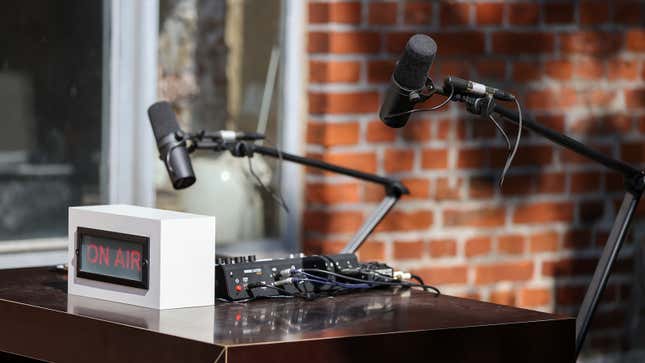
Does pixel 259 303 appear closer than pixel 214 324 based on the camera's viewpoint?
No

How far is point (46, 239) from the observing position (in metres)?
3.41

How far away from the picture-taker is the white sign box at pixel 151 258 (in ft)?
7.46

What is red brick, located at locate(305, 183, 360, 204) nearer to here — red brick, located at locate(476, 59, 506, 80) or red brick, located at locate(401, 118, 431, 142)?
red brick, located at locate(401, 118, 431, 142)

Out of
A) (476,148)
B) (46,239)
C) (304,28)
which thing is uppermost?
(304,28)

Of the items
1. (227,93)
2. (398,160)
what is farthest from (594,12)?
(227,93)

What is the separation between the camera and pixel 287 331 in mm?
2115

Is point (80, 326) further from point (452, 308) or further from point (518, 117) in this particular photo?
point (518, 117)

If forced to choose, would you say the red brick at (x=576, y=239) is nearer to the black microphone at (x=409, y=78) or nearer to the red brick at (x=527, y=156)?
the red brick at (x=527, y=156)

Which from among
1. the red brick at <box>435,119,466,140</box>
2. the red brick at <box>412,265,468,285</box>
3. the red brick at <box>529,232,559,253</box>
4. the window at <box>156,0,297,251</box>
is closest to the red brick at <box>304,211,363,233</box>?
the window at <box>156,0,297,251</box>

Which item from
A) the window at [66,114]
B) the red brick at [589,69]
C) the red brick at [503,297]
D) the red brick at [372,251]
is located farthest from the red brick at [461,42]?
the window at [66,114]

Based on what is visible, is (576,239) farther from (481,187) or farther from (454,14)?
(454,14)

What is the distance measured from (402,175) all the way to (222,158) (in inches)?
19.3

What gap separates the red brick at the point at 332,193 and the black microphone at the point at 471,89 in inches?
46.8

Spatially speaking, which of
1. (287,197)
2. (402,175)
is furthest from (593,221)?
(287,197)
